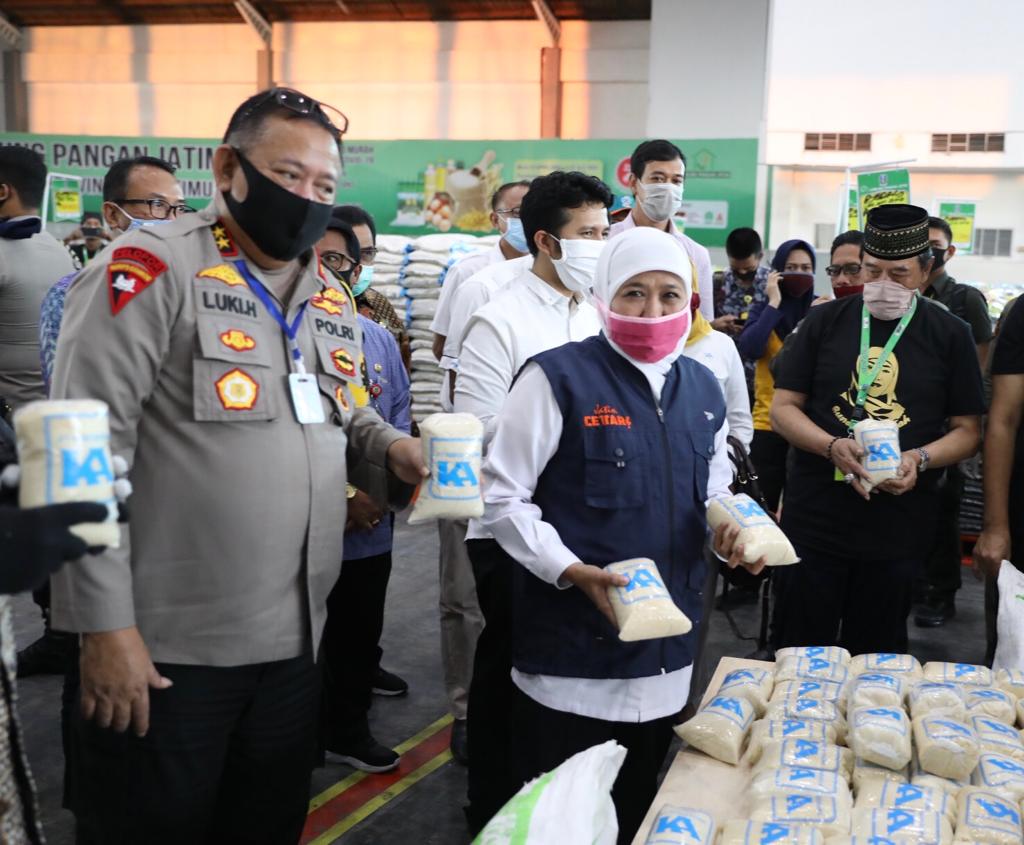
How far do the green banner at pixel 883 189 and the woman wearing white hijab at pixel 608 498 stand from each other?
9.48 feet

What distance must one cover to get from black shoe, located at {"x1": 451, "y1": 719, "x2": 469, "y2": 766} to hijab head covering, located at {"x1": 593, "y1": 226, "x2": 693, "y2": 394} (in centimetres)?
172

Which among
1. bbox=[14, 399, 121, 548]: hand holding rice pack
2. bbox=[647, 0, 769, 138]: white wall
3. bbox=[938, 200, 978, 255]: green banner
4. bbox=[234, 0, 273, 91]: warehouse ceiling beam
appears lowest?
bbox=[14, 399, 121, 548]: hand holding rice pack

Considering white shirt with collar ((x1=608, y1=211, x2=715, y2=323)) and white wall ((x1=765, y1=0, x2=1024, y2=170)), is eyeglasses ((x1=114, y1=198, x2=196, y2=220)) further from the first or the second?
white wall ((x1=765, y1=0, x2=1024, y2=170))

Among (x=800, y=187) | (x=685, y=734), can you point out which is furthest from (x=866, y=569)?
(x=800, y=187)

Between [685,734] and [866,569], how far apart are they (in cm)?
126

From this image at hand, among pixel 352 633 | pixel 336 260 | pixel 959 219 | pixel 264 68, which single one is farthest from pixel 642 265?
pixel 264 68

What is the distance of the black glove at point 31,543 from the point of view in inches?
42.9

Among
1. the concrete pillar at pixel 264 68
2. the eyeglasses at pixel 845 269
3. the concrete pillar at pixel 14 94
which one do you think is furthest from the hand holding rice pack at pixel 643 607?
the concrete pillar at pixel 14 94

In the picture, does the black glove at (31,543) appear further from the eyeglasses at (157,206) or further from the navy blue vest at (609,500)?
the eyeglasses at (157,206)

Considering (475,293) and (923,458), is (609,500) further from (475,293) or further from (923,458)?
(475,293)

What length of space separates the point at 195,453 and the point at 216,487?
2.5 inches

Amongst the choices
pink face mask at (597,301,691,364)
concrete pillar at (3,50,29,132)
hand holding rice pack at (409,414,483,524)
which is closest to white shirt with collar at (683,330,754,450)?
pink face mask at (597,301,691,364)

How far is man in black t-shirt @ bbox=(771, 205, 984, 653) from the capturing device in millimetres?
2797

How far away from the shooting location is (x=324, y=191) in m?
1.68
